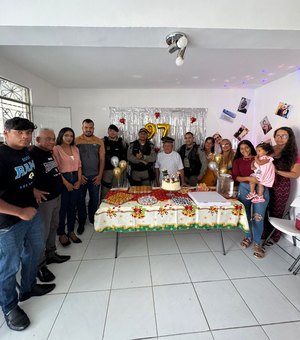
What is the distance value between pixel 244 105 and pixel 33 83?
402 cm

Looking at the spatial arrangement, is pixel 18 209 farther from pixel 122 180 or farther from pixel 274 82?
pixel 274 82

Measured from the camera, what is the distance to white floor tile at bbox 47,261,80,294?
1.73m

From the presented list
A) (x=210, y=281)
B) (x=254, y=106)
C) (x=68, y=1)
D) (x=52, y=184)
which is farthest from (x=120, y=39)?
(x=254, y=106)

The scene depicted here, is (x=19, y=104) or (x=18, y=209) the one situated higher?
(x=19, y=104)

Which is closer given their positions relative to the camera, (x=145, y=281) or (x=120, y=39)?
(x=120, y=39)

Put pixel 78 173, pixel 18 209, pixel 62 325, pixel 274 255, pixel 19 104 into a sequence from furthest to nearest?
1. pixel 19 104
2. pixel 78 173
3. pixel 274 255
4. pixel 62 325
5. pixel 18 209

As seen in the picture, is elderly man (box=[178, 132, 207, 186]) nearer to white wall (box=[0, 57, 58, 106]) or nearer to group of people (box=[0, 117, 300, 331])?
group of people (box=[0, 117, 300, 331])

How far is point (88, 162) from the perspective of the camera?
265cm

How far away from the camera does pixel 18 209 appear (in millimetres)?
1268

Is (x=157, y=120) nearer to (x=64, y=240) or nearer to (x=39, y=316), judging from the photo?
(x=64, y=240)

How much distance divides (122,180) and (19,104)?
7.07 ft

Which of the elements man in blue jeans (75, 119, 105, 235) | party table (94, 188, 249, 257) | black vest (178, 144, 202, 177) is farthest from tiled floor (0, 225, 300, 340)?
black vest (178, 144, 202, 177)

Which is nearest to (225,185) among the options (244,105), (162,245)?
(162,245)

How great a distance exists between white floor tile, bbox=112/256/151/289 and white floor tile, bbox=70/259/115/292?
75 mm
